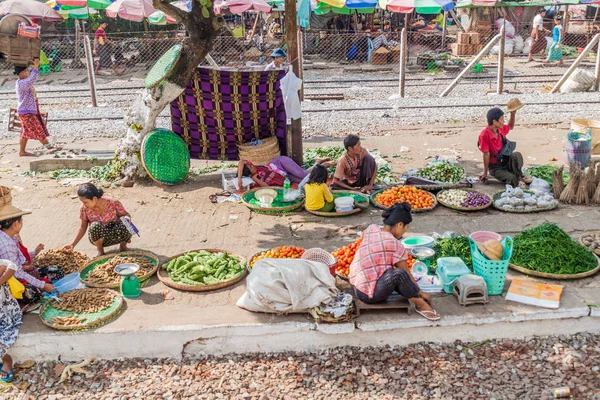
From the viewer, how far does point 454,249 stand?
19.0ft

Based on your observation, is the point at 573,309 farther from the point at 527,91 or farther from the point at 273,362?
the point at 527,91

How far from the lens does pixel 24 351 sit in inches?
183

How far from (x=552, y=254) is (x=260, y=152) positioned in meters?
4.42

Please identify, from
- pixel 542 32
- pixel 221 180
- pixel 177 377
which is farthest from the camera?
pixel 542 32

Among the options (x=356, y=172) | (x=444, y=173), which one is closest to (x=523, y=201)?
(x=444, y=173)

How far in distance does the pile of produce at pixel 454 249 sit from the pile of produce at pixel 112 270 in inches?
114

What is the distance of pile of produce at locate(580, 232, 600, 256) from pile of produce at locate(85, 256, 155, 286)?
Answer: 14.7 feet

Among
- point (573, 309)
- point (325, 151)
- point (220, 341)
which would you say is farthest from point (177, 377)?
point (325, 151)

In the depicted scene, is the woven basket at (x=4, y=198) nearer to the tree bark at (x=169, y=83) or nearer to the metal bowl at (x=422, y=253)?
→ the tree bark at (x=169, y=83)

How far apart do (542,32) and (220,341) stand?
23.9 m

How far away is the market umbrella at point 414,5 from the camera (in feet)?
66.9

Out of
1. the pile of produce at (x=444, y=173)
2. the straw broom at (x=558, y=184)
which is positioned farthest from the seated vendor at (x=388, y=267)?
the straw broom at (x=558, y=184)

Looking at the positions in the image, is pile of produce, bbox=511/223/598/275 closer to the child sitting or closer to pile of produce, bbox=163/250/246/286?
the child sitting

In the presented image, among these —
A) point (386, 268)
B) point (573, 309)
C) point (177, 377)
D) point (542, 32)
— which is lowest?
point (177, 377)
